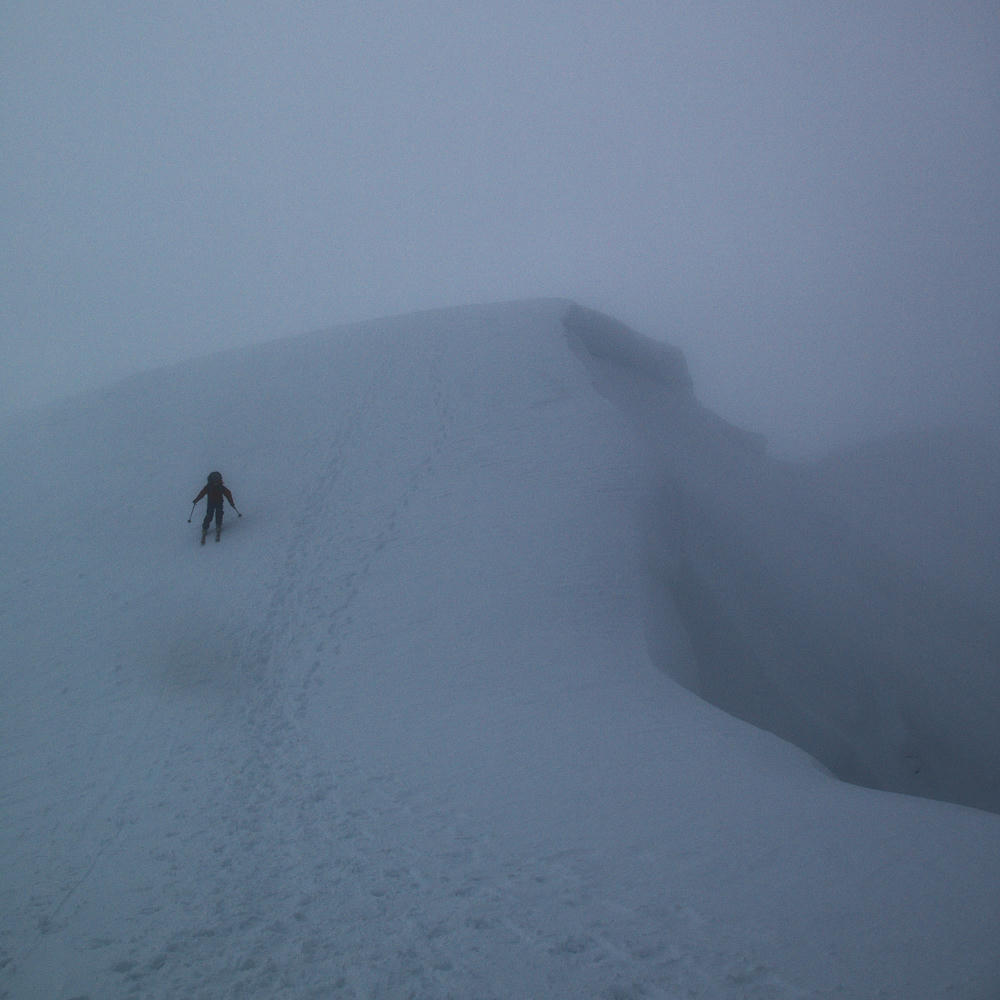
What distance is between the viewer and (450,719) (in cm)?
1009

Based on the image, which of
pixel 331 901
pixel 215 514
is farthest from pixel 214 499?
pixel 331 901

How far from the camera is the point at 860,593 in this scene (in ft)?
63.5

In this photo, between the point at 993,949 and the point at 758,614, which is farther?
the point at 758,614

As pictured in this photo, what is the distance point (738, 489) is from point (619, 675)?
1258 centimetres

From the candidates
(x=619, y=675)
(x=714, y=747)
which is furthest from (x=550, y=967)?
(x=619, y=675)

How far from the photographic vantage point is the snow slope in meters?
5.56

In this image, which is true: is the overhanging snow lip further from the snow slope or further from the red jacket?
the red jacket

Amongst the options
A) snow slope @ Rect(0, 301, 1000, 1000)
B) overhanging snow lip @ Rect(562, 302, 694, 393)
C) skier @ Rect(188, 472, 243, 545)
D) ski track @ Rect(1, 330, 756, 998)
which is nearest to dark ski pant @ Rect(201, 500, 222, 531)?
skier @ Rect(188, 472, 243, 545)

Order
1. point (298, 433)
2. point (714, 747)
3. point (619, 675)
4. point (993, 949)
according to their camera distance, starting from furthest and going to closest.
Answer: point (298, 433)
point (619, 675)
point (714, 747)
point (993, 949)

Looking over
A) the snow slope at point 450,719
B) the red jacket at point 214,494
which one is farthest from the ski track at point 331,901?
the red jacket at point 214,494

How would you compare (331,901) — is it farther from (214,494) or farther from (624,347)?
(624,347)

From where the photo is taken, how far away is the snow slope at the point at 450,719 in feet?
18.2

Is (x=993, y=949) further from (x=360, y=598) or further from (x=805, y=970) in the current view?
(x=360, y=598)

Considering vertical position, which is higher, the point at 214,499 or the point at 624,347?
the point at 624,347
